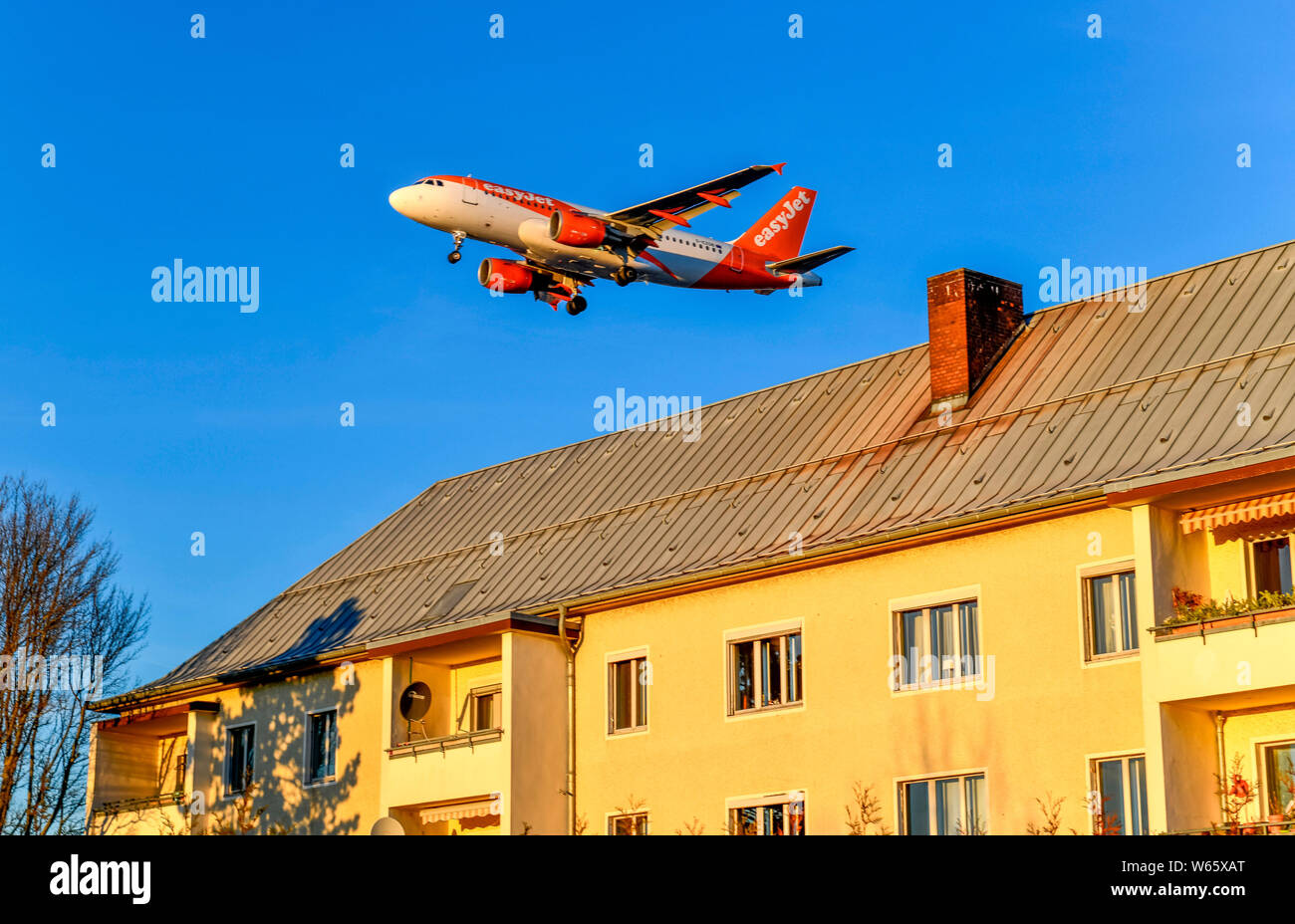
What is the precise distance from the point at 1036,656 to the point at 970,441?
5358 millimetres

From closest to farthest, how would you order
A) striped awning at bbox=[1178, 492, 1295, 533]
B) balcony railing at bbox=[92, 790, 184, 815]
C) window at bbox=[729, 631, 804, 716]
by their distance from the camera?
striped awning at bbox=[1178, 492, 1295, 533], window at bbox=[729, 631, 804, 716], balcony railing at bbox=[92, 790, 184, 815]

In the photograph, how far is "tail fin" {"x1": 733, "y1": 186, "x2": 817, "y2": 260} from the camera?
5356cm

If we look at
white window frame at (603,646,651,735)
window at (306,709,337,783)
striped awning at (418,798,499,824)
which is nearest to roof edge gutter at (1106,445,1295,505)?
white window frame at (603,646,651,735)

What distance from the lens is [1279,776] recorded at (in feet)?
85.5

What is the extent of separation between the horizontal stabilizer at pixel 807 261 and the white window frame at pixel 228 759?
1945cm

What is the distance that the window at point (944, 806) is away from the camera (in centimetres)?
2897

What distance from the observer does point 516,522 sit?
141 ft

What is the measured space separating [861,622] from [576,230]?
16.9m

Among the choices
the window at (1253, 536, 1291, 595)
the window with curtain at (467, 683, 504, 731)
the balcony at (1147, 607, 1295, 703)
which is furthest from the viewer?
the window with curtain at (467, 683, 504, 731)

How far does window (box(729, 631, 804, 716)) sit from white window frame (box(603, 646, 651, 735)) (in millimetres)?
2174

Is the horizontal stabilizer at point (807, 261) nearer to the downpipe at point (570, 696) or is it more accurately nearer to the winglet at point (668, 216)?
the winglet at point (668, 216)

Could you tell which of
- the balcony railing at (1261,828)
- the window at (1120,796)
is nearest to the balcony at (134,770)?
the window at (1120,796)

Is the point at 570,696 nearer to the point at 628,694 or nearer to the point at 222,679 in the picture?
the point at 628,694

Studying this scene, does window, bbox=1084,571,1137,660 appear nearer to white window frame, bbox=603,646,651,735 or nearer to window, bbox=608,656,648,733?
white window frame, bbox=603,646,651,735
